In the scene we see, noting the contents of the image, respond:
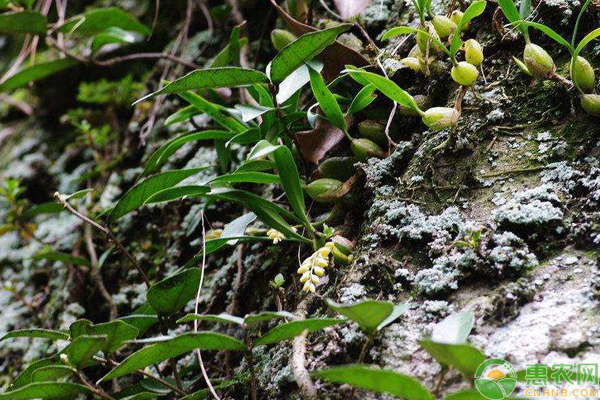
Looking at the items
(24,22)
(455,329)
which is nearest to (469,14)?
(455,329)

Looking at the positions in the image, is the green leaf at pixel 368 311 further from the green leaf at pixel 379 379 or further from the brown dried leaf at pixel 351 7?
the brown dried leaf at pixel 351 7

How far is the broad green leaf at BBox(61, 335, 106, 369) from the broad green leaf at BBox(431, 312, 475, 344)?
1.61ft

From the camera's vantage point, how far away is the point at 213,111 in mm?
1329

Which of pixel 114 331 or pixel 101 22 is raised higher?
pixel 101 22

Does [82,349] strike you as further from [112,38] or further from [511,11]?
[112,38]

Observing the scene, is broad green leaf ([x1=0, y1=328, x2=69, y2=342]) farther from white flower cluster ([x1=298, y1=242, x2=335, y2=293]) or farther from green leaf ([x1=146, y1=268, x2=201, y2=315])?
white flower cluster ([x1=298, y1=242, x2=335, y2=293])

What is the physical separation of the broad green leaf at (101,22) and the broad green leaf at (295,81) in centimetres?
95

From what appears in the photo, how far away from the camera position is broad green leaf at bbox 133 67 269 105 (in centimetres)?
99

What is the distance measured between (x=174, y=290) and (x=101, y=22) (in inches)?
48.9

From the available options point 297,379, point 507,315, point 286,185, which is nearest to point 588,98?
point 507,315

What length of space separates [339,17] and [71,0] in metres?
1.66

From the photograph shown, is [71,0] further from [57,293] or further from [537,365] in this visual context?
[537,365]

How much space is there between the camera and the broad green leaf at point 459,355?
62 centimetres

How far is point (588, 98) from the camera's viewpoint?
94cm
